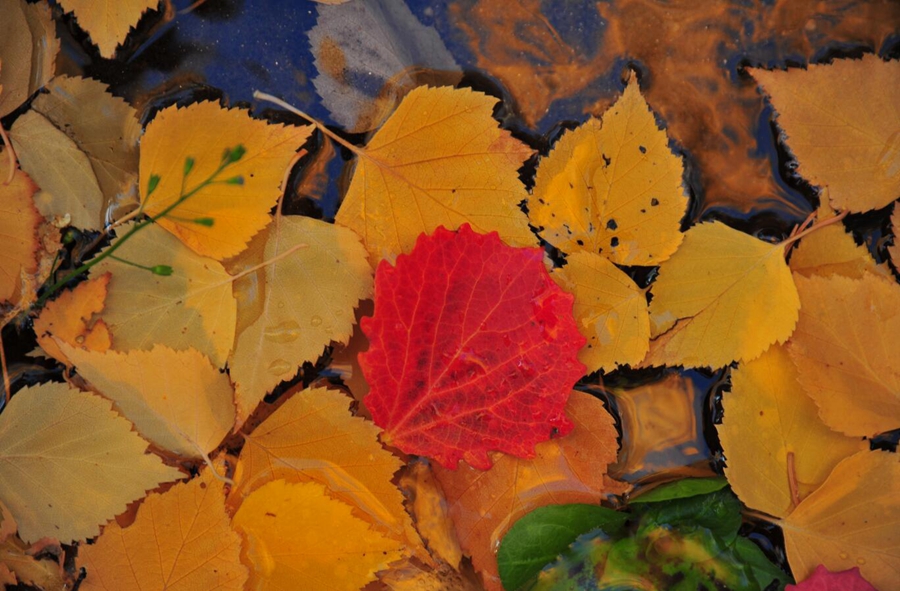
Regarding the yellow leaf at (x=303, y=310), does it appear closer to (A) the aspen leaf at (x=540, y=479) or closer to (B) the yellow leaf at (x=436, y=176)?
(B) the yellow leaf at (x=436, y=176)

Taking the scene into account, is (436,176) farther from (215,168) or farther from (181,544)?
(181,544)

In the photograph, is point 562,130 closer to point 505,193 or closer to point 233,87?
point 505,193

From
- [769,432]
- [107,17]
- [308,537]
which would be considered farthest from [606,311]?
[107,17]

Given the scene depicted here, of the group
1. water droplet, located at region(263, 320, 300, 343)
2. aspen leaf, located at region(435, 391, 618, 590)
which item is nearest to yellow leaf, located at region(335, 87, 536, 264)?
water droplet, located at region(263, 320, 300, 343)

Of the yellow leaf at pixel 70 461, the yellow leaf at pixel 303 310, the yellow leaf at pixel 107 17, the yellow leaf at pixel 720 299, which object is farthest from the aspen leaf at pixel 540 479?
the yellow leaf at pixel 107 17

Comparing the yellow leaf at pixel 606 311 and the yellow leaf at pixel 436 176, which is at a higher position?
the yellow leaf at pixel 436 176

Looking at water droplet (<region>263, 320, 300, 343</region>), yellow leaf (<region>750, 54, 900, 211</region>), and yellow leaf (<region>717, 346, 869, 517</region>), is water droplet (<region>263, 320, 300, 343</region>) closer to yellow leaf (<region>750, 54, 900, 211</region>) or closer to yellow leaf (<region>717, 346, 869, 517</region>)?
yellow leaf (<region>717, 346, 869, 517</region>)
